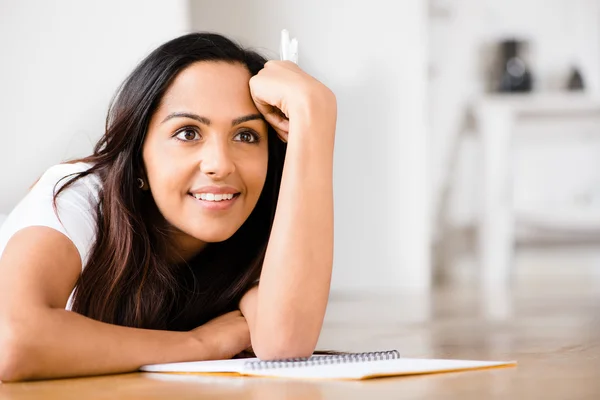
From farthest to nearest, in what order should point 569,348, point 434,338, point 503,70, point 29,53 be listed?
point 503,70 → point 29,53 → point 434,338 → point 569,348

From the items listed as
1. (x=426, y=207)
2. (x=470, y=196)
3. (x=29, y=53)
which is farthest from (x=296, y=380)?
(x=470, y=196)

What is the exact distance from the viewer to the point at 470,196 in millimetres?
4676

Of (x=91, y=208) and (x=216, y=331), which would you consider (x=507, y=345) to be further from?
(x=91, y=208)

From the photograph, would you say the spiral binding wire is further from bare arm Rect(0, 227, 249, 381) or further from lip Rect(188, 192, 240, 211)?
lip Rect(188, 192, 240, 211)

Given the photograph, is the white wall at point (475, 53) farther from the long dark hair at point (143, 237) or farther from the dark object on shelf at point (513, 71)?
the long dark hair at point (143, 237)

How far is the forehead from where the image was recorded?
4.87ft

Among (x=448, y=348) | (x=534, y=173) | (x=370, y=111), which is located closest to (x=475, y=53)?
(x=534, y=173)

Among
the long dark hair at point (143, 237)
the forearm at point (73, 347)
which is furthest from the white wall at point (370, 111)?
the forearm at point (73, 347)

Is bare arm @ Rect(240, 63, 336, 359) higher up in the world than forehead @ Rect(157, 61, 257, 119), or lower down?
lower down

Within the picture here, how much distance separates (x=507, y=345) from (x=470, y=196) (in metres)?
2.89

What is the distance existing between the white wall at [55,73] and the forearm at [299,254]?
1.74m

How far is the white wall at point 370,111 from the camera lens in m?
3.88

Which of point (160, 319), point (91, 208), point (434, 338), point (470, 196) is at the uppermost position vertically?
point (91, 208)

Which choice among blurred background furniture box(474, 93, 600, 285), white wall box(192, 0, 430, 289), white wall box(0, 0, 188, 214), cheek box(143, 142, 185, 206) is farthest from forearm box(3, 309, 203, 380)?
blurred background furniture box(474, 93, 600, 285)
